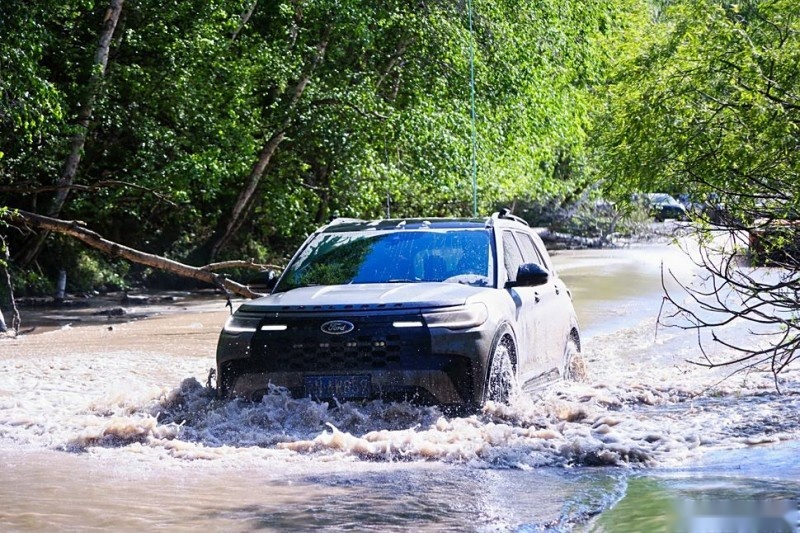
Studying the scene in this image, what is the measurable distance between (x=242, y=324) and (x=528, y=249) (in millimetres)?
3215

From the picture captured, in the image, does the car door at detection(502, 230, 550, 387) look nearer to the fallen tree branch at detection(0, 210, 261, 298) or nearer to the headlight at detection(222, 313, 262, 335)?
the headlight at detection(222, 313, 262, 335)

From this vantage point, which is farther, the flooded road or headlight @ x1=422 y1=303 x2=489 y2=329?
headlight @ x1=422 y1=303 x2=489 y2=329

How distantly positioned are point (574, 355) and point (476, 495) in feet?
16.3

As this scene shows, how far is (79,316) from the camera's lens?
21.7 meters

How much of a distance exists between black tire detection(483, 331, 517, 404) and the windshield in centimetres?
56

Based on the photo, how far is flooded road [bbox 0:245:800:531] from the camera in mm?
6477

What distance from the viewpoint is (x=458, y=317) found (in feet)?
28.8

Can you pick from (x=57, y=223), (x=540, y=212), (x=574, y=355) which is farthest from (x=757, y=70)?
(x=540, y=212)

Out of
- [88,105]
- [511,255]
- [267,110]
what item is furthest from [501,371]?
[267,110]

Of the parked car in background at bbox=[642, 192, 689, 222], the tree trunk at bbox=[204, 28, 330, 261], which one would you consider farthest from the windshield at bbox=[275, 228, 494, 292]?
the tree trunk at bbox=[204, 28, 330, 261]

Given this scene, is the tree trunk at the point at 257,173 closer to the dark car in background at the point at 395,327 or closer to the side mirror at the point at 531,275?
the dark car in background at the point at 395,327

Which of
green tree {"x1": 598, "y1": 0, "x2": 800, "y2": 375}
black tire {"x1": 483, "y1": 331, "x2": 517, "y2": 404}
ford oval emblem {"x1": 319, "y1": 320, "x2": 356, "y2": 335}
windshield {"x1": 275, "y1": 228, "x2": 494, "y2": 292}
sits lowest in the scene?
black tire {"x1": 483, "y1": 331, "x2": 517, "y2": 404}

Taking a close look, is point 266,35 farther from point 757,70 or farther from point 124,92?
point 757,70

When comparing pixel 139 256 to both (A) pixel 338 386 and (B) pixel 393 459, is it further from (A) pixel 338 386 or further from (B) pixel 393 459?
(B) pixel 393 459
